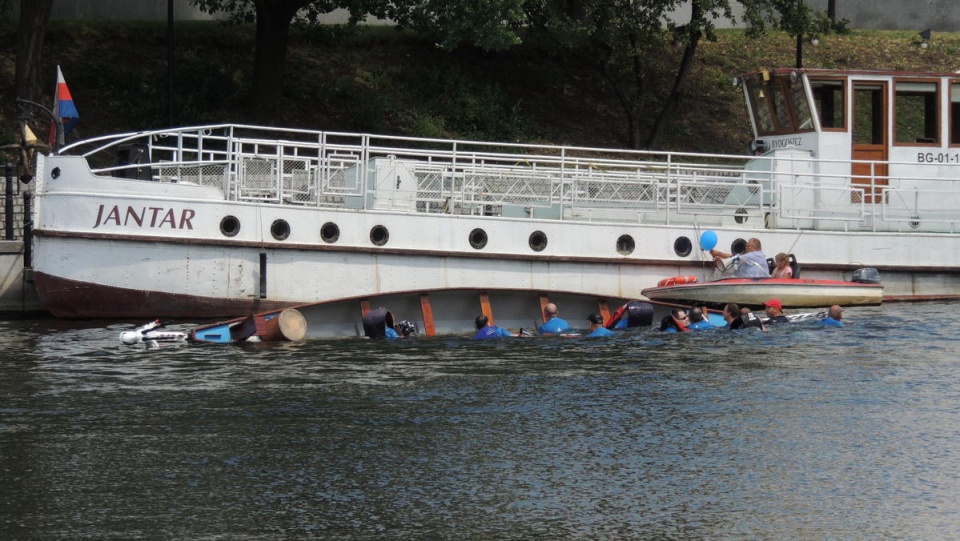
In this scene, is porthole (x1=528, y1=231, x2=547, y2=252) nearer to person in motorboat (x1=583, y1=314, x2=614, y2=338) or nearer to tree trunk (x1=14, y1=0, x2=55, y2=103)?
person in motorboat (x1=583, y1=314, x2=614, y2=338)

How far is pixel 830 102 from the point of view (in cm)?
2694

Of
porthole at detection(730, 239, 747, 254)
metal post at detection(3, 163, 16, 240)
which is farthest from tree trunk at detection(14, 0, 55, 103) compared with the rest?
porthole at detection(730, 239, 747, 254)

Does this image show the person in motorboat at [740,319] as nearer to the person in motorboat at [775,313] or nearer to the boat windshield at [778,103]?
the person in motorboat at [775,313]

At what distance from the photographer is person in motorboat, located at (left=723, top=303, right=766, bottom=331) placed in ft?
73.8

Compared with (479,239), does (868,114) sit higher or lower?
higher

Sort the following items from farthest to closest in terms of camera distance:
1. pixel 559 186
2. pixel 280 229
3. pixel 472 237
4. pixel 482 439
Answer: pixel 559 186 < pixel 472 237 < pixel 280 229 < pixel 482 439

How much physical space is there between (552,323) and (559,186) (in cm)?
351

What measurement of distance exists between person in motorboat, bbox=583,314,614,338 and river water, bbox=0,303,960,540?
3.59ft

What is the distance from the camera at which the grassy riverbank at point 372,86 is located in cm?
3569

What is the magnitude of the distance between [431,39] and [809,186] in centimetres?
1834

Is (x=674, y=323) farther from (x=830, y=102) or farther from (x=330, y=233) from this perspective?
(x=830, y=102)

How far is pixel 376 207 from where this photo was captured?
23.6m

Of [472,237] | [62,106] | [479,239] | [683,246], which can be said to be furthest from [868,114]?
[62,106]

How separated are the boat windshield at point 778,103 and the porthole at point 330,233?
9730 mm
